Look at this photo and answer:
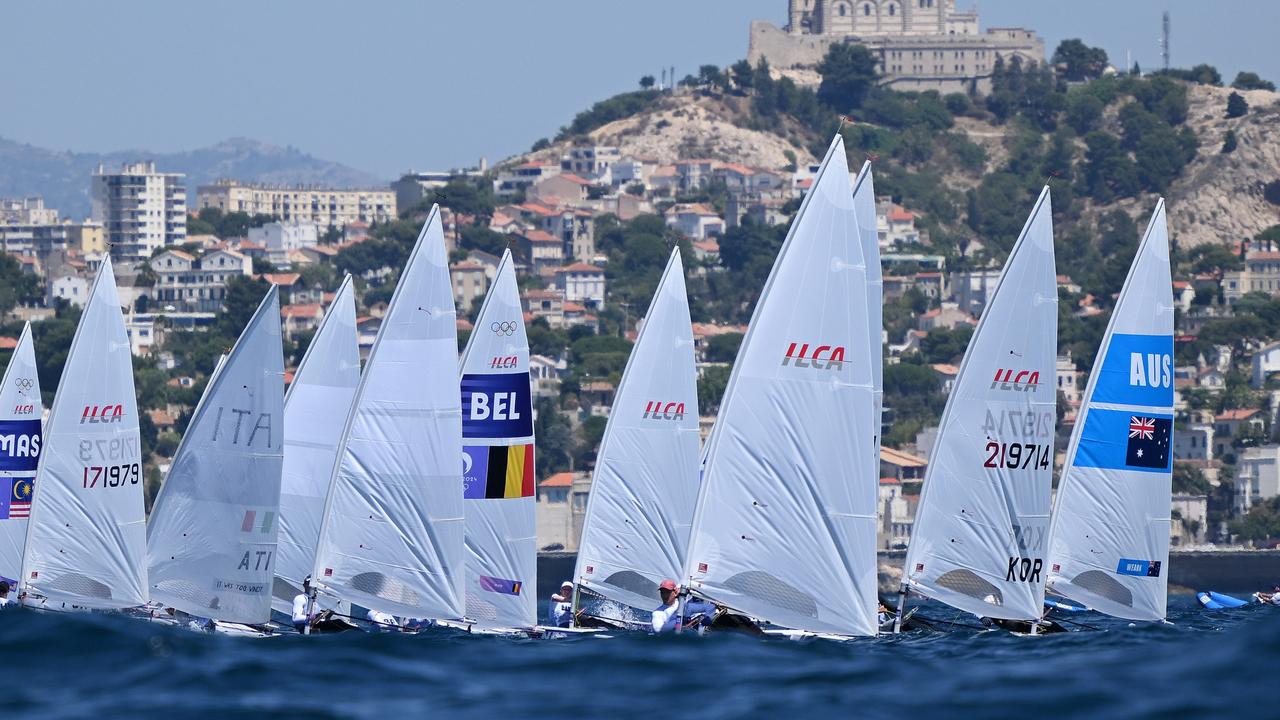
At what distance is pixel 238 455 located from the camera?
2855 centimetres

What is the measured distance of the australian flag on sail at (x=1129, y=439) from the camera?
107 feet

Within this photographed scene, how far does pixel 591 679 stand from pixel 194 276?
15000 cm

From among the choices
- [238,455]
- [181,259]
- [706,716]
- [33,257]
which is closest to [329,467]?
[238,455]

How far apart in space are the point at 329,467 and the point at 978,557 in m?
8.78

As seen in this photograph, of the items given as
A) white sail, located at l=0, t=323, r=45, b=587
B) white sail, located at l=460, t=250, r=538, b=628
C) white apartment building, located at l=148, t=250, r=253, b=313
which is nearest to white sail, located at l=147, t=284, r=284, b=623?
white sail, located at l=460, t=250, r=538, b=628

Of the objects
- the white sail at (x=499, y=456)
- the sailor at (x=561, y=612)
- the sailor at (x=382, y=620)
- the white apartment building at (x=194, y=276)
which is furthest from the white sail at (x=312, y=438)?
the white apartment building at (x=194, y=276)

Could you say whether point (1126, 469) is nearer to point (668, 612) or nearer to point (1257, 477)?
point (668, 612)

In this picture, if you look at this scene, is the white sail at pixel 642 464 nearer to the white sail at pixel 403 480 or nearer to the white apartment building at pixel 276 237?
the white sail at pixel 403 480

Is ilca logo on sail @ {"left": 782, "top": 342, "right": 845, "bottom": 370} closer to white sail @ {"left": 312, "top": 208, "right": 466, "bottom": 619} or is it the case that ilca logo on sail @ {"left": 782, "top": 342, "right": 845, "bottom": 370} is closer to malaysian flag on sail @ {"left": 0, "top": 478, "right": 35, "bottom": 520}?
white sail @ {"left": 312, "top": 208, "right": 466, "bottom": 619}

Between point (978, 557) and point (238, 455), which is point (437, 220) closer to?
point (238, 455)

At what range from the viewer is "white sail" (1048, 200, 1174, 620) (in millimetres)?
32219

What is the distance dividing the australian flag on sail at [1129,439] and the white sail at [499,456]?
24.9ft

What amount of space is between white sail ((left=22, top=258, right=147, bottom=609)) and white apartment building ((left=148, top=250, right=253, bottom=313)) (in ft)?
438

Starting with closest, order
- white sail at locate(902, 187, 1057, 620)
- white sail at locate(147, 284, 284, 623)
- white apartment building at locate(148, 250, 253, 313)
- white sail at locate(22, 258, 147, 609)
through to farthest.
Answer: white sail at locate(147, 284, 284, 623), white sail at locate(902, 187, 1057, 620), white sail at locate(22, 258, 147, 609), white apartment building at locate(148, 250, 253, 313)
